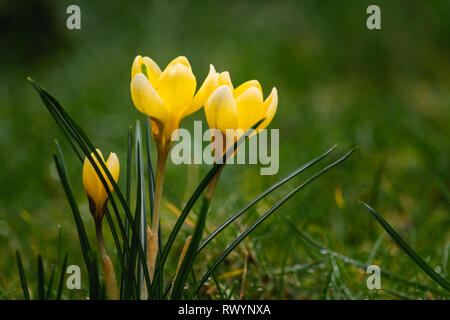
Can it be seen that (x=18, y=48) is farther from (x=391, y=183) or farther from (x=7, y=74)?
(x=391, y=183)

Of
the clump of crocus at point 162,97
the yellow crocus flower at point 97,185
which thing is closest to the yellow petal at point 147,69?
the clump of crocus at point 162,97

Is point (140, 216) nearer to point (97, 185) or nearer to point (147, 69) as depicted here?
point (97, 185)

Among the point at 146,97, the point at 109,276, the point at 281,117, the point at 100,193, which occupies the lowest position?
the point at 109,276

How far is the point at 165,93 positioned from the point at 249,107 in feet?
0.31

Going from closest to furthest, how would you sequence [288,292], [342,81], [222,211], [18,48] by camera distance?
[288,292], [222,211], [342,81], [18,48]

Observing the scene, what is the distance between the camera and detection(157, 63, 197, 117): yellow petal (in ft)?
1.73

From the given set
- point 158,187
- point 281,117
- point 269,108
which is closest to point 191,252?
point 158,187

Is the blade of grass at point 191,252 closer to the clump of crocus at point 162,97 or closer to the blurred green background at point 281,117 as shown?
the clump of crocus at point 162,97

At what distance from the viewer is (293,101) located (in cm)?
208

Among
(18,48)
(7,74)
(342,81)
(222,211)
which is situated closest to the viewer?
(222,211)

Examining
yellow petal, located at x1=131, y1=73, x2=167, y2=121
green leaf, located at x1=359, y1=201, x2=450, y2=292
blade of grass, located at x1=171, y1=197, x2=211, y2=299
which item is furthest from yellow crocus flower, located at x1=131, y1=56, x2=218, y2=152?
green leaf, located at x1=359, y1=201, x2=450, y2=292

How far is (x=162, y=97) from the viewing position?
0.55 metres
